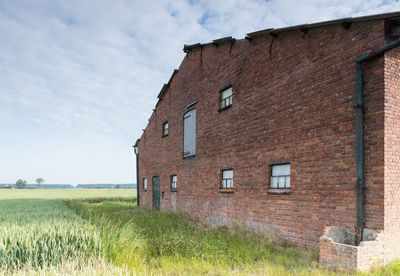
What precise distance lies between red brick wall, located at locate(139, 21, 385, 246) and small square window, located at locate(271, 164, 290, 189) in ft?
0.69

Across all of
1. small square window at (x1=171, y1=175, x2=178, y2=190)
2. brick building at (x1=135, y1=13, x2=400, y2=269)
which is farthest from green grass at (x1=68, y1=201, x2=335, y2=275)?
small square window at (x1=171, y1=175, x2=178, y2=190)

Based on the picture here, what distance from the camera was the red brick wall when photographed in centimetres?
679

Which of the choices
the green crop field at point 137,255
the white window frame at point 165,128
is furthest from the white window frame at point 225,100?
the white window frame at point 165,128

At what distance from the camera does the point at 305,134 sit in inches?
317

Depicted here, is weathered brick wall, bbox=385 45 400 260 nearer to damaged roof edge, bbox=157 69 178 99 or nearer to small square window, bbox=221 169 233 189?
small square window, bbox=221 169 233 189

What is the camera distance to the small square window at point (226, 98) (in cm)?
1192

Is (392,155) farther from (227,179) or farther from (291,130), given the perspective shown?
(227,179)

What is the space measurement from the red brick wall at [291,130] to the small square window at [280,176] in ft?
0.69

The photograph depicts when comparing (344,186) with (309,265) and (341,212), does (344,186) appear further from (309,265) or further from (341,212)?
(309,265)

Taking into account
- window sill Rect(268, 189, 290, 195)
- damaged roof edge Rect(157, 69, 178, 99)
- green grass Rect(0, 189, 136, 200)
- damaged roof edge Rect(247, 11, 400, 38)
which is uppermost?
damaged roof edge Rect(157, 69, 178, 99)

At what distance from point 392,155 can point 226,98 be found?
22.7ft

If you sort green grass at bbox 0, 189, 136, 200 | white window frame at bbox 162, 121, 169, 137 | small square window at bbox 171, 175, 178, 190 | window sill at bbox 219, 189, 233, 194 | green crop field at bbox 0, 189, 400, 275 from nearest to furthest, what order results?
green crop field at bbox 0, 189, 400, 275 < window sill at bbox 219, 189, 233, 194 < small square window at bbox 171, 175, 178, 190 < white window frame at bbox 162, 121, 169, 137 < green grass at bbox 0, 189, 136, 200

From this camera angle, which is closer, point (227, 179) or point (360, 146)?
point (360, 146)

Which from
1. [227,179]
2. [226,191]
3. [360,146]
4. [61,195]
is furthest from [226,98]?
[61,195]
